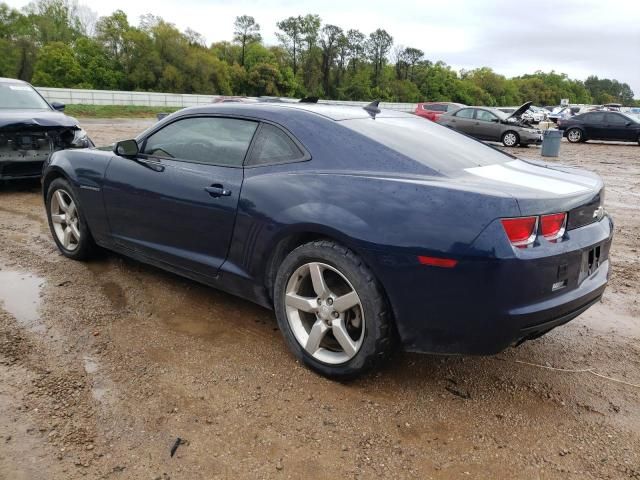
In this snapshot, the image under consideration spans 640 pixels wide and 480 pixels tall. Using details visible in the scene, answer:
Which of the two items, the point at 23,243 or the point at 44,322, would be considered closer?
the point at 44,322

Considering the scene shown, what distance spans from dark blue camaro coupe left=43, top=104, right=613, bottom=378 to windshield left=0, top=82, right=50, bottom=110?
5.36 m

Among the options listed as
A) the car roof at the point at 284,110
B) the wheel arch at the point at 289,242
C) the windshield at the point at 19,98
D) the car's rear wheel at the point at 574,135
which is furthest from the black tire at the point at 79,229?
the car's rear wheel at the point at 574,135

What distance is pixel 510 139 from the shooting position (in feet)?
62.2

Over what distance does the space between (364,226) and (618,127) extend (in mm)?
22802

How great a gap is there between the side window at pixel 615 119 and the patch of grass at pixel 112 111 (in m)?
24.7

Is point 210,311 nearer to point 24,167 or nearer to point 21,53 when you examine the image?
point 24,167

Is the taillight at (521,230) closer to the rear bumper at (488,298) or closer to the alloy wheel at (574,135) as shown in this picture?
the rear bumper at (488,298)

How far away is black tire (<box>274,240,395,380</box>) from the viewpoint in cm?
260

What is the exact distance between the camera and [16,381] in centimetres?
278

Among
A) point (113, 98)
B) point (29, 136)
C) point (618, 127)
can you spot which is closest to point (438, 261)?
point (29, 136)

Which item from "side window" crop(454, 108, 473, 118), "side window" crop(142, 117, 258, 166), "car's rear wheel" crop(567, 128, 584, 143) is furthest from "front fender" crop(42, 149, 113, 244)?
"car's rear wheel" crop(567, 128, 584, 143)

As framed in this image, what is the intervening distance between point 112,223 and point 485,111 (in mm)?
17491

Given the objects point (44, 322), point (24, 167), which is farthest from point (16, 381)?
point (24, 167)

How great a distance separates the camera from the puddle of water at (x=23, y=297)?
11.5 feet
